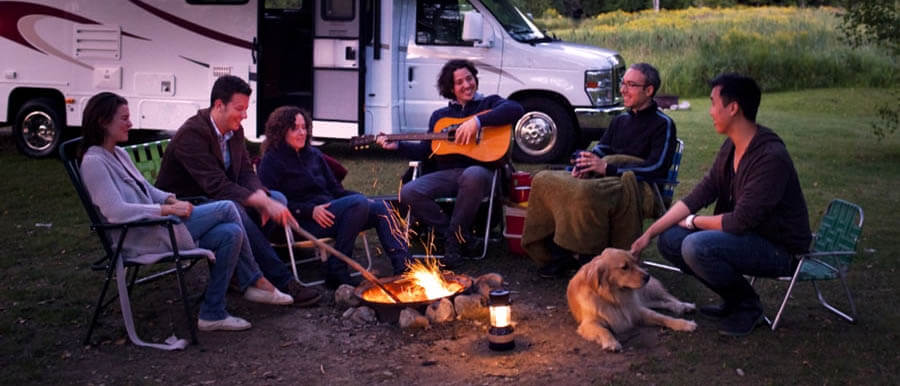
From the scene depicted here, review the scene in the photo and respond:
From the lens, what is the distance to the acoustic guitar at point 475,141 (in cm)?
626

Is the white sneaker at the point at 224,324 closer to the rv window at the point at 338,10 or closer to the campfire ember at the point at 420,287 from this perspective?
the campfire ember at the point at 420,287

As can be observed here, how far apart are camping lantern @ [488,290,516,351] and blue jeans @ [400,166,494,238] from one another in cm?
166

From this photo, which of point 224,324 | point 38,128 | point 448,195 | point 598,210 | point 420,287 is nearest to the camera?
point 224,324

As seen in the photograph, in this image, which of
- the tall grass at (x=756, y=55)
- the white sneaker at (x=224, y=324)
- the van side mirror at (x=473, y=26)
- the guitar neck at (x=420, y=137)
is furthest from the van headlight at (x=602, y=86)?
the tall grass at (x=756, y=55)

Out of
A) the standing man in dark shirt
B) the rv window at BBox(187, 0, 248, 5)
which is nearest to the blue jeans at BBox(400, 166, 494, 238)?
the standing man in dark shirt

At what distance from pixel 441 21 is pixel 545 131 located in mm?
1592

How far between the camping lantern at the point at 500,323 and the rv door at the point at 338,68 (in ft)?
19.1

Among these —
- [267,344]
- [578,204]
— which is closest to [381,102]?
[578,204]

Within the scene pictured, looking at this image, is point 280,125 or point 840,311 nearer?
point 840,311

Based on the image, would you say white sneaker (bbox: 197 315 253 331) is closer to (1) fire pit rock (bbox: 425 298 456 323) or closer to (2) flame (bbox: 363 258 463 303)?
(2) flame (bbox: 363 258 463 303)

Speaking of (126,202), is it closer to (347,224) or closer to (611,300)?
(347,224)

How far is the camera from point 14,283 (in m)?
5.70

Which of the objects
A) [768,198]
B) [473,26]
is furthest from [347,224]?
[473,26]

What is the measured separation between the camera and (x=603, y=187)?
5430 millimetres
